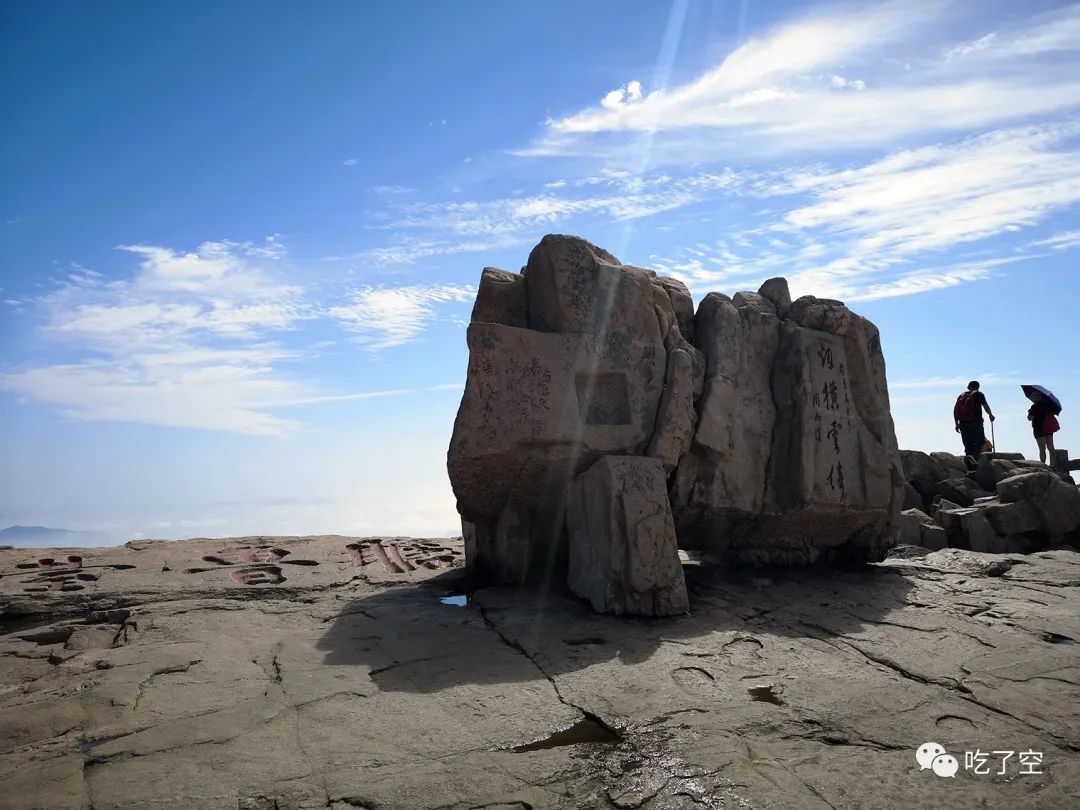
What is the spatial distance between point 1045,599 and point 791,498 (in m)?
1.84

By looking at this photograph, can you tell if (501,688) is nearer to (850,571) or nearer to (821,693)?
(821,693)

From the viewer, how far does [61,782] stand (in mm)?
2914

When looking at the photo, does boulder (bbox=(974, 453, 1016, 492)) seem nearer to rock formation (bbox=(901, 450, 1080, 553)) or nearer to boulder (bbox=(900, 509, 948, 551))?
rock formation (bbox=(901, 450, 1080, 553))

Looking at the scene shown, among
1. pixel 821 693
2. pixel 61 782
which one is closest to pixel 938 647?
pixel 821 693

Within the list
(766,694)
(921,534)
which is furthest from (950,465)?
(766,694)

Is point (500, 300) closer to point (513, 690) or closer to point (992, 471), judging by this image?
point (513, 690)

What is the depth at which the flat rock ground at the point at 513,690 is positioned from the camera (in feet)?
9.81

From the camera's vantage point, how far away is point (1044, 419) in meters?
11.2

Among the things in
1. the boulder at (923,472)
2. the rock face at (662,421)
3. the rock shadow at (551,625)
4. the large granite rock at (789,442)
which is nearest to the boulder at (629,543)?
the rock face at (662,421)

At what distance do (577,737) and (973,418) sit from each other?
33.7 feet

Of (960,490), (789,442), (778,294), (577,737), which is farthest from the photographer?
(960,490)

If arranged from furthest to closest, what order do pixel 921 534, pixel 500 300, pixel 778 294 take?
pixel 921 534, pixel 778 294, pixel 500 300

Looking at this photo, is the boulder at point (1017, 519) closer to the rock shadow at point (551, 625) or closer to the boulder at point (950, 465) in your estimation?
the boulder at point (950, 465)

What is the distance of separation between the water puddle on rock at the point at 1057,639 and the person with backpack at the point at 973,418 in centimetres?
726
